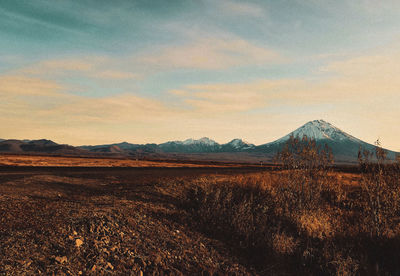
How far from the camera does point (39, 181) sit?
12.8 metres

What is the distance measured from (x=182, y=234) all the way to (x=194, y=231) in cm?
66

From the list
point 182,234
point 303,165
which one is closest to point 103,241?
point 182,234

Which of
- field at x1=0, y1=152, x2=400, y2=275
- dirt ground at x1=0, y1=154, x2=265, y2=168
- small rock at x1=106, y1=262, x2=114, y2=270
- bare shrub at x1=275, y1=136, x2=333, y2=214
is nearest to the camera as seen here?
small rock at x1=106, y1=262, x2=114, y2=270

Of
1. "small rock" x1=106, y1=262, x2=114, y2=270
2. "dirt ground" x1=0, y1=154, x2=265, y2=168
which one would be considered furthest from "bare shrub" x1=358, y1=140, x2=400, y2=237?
"dirt ground" x1=0, y1=154, x2=265, y2=168

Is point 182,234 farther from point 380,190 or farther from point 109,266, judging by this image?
point 380,190

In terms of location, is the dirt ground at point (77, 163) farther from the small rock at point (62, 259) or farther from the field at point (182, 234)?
the small rock at point (62, 259)

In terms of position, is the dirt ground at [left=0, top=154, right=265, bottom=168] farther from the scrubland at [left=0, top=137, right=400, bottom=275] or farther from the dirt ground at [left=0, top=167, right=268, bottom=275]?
the dirt ground at [left=0, top=167, right=268, bottom=275]

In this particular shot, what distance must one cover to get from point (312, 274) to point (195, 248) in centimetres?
353

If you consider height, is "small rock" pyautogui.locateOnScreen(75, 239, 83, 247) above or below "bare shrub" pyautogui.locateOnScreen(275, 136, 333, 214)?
below

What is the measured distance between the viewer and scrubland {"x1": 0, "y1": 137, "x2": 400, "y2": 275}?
562cm

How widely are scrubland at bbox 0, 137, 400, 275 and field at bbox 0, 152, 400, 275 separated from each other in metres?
0.03

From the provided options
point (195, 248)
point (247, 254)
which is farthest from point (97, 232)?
point (247, 254)

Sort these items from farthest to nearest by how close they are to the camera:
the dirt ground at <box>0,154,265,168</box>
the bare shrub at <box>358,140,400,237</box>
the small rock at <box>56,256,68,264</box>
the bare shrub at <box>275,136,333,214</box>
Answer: the dirt ground at <box>0,154,265,168</box> → the bare shrub at <box>275,136,333,214</box> → the bare shrub at <box>358,140,400,237</box> → the small rock at <box>56,256,68,264</box>

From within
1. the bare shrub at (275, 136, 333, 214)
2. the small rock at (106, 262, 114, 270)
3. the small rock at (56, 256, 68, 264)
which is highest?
the bare shrub at (275, 136, 333, 214)
